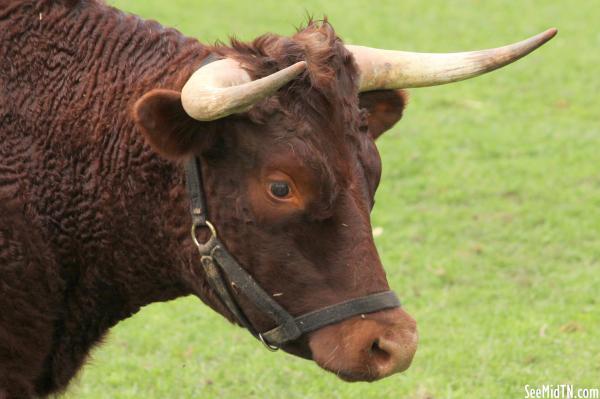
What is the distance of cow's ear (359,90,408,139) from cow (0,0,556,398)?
0.02m

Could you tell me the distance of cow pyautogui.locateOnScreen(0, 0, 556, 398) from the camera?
461cm

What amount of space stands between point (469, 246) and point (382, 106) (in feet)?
14.9

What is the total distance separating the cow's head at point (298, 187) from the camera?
457 centimetres

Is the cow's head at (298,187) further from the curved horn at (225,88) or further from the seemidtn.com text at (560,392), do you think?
the seemidtn.com text at (560,392)

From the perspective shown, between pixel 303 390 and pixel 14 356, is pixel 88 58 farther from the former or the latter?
pixel 303 390

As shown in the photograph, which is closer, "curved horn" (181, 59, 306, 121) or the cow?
"curved horn" (181, 59, 306, 121)

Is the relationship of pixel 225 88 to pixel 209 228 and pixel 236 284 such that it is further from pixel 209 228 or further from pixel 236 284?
pixel 236 284

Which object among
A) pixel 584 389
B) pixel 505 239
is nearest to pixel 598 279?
pixel 505 239

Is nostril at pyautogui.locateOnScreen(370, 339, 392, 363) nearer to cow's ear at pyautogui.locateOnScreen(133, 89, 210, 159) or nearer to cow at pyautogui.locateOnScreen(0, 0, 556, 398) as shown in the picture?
cow at pyautogui.locateOnScreen(0, 0, 556, 398)

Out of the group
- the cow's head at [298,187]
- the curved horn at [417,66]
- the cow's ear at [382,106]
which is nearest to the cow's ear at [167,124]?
the cow's head at [298,187]

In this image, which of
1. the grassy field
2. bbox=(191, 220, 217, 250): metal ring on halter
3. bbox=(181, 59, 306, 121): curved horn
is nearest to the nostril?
bbox=(191, 220, 217, 250): metal ring on halter

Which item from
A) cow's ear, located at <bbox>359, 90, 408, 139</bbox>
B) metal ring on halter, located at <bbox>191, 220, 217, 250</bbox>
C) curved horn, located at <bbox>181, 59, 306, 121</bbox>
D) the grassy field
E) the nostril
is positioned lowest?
the grassy field

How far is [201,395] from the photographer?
6945 millimetres

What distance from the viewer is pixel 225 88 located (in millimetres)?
4422
